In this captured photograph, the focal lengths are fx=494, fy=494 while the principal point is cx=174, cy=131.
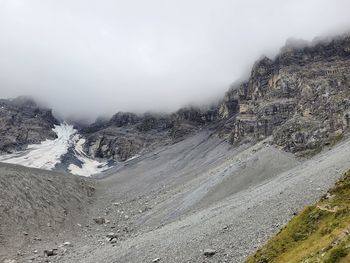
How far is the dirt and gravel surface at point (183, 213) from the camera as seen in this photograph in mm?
54500

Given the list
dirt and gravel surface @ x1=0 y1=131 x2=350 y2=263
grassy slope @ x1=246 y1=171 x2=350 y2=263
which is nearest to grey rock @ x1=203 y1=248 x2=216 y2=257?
dirt and gravel surface @ x1=0 y1=131 x2=350 y2=263

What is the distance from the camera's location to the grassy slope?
32.0 metres

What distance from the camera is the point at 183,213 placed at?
94.7m

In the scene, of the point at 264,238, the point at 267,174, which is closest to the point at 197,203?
the point at 267,174

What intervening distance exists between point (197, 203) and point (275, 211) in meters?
43.5

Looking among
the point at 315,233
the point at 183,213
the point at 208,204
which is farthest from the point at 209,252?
the point at 208,204

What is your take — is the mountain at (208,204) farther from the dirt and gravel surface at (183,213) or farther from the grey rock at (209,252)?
the dirt and gravel surface at (183,213)

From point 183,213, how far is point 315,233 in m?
58.1

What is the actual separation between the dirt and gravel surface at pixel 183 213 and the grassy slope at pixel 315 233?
5658 millimetres

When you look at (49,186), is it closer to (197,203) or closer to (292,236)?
(197,203)

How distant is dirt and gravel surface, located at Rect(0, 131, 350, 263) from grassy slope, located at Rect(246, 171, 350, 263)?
566 centimetres

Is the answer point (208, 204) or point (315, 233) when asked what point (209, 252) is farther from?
point (208, 204)

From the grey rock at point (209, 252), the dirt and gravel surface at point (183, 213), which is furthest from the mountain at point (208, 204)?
the dirt and gravel surface at point (183, 213)

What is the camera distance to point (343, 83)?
570 ft
